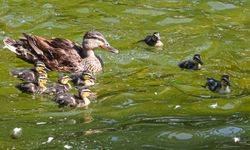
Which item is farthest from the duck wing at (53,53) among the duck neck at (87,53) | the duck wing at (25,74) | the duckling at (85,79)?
the duckling at (85,79)

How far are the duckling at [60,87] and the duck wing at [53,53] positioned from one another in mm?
1093

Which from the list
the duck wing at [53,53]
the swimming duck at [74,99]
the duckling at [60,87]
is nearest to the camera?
the swimming duck at [74,99]

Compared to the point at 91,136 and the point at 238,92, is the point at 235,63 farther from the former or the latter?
the point at 91,136

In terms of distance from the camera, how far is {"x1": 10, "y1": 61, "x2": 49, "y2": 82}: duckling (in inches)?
365

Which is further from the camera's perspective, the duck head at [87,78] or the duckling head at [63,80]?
the duck head at [87,78]

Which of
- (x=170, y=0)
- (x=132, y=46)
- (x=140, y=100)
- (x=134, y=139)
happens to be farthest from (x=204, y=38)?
(x=134, y=139)

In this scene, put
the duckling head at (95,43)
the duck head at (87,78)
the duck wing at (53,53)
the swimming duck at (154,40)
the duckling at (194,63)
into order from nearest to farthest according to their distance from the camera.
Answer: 1. the duck head at (87,78)
2. the duckling at (194,63)
3. the duck wing at (53,53)
4. the duckling head at (95,43)
5. the swimming duck at (154,40)

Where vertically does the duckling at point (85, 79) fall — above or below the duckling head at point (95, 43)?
below

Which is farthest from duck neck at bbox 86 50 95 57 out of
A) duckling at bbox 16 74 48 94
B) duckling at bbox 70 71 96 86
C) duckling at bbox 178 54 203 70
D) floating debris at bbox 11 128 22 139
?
floating debris at bbox 11 128 22 139

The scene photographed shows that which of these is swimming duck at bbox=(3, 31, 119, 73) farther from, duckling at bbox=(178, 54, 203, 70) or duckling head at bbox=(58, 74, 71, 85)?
duckling at bbox=(178, 54, 203, 70)

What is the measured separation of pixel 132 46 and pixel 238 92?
297 centimetres

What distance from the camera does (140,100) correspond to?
8.34 m

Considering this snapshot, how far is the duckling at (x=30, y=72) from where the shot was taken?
9.26 metres

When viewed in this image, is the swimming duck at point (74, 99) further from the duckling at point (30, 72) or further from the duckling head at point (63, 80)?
the duckling at point (30, 72)
